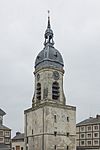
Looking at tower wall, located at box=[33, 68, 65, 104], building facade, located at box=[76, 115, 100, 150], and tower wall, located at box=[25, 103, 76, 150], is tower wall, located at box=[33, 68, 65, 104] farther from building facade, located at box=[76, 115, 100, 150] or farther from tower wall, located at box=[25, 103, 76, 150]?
building facade, located at box=[76, 115, 100, 150]

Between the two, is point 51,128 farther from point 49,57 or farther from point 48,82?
point 49,57

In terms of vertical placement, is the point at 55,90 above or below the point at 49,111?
above

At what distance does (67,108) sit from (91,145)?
37.2 m

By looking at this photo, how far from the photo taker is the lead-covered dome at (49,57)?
45.8 metres

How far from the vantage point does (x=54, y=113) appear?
4378 cm

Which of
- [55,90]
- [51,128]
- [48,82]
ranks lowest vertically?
[51,128]

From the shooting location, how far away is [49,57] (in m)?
46.2

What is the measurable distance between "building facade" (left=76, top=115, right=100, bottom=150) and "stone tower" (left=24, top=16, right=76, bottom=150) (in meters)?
34.4

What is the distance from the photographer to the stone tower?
42.9 meters

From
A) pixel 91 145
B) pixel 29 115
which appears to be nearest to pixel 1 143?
pixel 91 145

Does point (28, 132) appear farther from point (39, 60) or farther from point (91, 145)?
point (91, 145)

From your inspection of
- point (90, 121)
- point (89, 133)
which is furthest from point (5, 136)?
point (90, 121)

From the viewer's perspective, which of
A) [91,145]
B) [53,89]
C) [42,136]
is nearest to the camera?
[42,136]

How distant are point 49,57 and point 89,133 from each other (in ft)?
130
